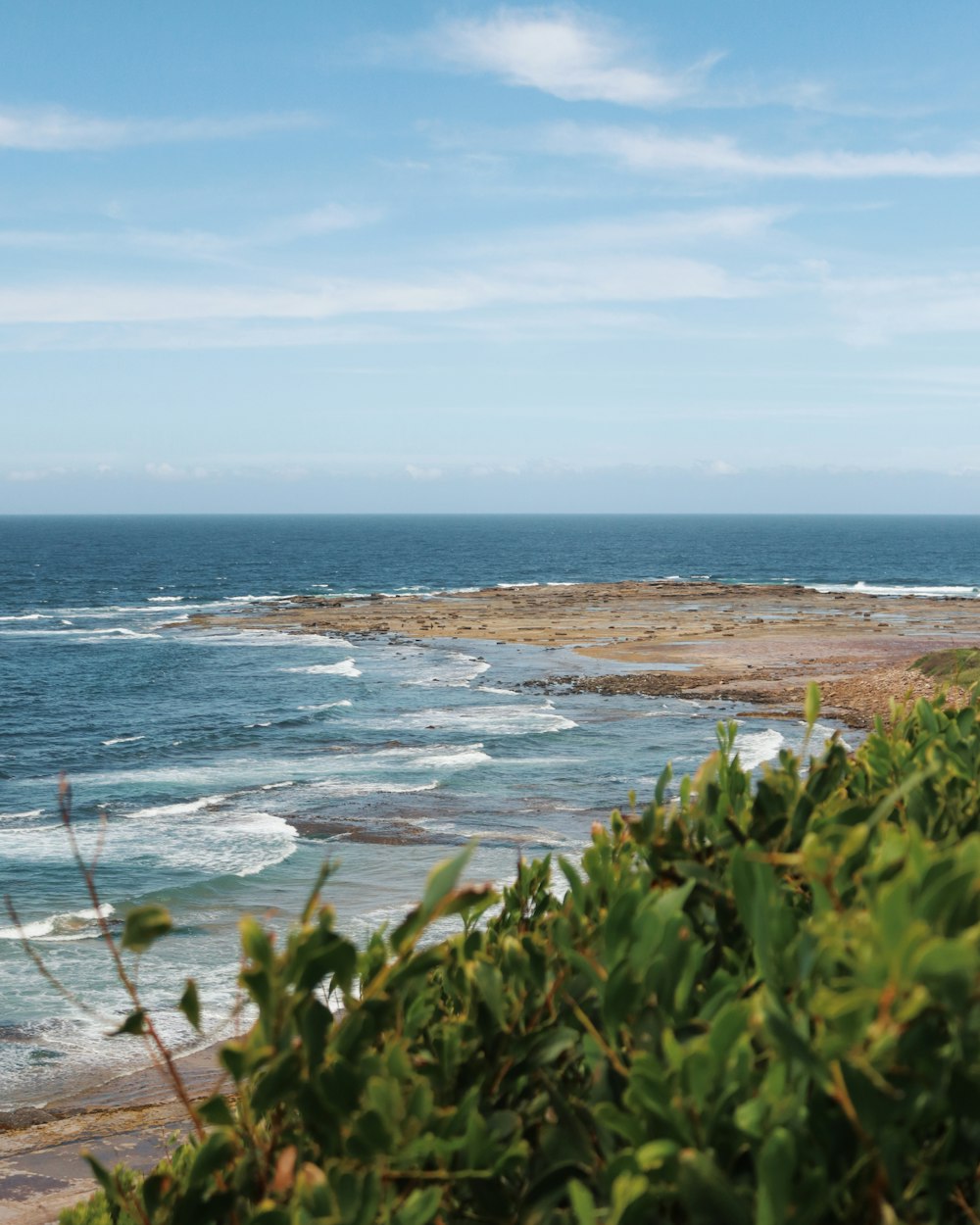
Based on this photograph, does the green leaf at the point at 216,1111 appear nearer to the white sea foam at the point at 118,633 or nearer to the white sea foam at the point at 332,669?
the white sea foam at the point at 332,669

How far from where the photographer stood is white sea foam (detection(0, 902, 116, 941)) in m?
18.7

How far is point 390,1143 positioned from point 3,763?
34771mm

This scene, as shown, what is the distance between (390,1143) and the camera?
5.24ft

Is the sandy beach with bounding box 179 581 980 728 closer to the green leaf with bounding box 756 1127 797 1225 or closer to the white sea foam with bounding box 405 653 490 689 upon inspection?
the white sea foam with bounding box 405 653 490 689

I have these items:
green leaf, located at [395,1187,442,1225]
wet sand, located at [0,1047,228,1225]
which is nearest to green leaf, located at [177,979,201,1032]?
green leaf, located at [395,1187,442,1225]

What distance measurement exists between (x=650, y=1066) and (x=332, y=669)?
47317 mm

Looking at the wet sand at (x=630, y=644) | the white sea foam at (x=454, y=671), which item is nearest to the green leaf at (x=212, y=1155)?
the wet sand at (x=630, y=644)

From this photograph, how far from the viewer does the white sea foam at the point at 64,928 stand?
18.7 m

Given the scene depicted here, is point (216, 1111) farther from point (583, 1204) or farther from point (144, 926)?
point (583, 1204)

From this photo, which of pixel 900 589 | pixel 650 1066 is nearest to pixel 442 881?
pixel 650 1066

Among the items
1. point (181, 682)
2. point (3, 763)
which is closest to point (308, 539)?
point (181, 682)

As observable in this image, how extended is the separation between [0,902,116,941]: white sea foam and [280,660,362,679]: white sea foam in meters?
26.4

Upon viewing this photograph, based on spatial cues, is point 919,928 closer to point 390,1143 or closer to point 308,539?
point 390,1143

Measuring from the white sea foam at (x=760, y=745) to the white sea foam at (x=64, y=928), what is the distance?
15.8m
